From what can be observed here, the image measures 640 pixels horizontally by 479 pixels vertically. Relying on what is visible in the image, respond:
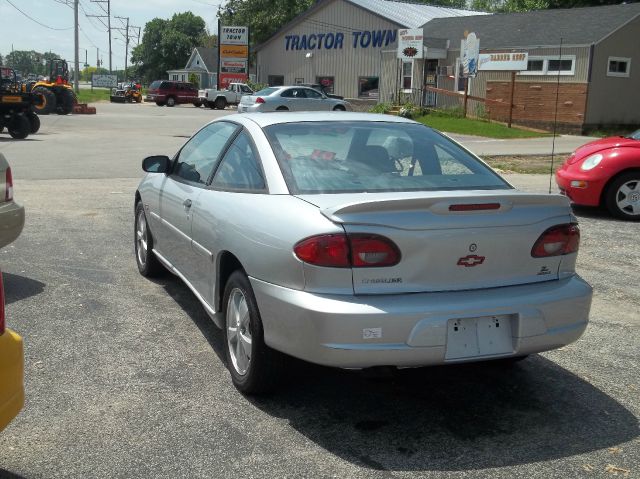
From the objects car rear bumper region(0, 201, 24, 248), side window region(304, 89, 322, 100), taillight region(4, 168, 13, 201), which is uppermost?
side window region(304, 89, 322, 100)

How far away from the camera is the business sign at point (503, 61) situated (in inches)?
1215

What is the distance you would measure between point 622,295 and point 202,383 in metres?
3.86

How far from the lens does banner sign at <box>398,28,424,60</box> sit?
3606 centimetres

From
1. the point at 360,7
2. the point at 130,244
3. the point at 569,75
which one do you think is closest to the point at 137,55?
the point at 360,7

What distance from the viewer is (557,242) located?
13.1 feet

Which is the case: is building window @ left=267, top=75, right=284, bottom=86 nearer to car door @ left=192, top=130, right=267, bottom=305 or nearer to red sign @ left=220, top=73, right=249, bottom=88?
red sign @ left=220, top=73, right=249, bottom=88

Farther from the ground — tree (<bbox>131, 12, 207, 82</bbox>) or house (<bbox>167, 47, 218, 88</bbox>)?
tree (<bbox>131, 12, 207, 82</bbox>)

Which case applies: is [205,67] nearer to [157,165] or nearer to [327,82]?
[327,82]

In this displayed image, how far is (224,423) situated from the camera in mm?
3834

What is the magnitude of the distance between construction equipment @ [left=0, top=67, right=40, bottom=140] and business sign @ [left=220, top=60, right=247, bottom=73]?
34.1m

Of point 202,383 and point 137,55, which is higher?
point 137,55

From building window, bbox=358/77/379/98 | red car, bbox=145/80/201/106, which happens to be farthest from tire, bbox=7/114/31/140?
red car, bbox=145/80/201/106

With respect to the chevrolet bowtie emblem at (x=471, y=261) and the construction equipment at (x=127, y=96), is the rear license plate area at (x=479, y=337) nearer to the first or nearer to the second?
the chevrolet bowtie emblem at (x=471, y=261)

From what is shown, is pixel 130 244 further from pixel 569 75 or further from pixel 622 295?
pixel 569 75
